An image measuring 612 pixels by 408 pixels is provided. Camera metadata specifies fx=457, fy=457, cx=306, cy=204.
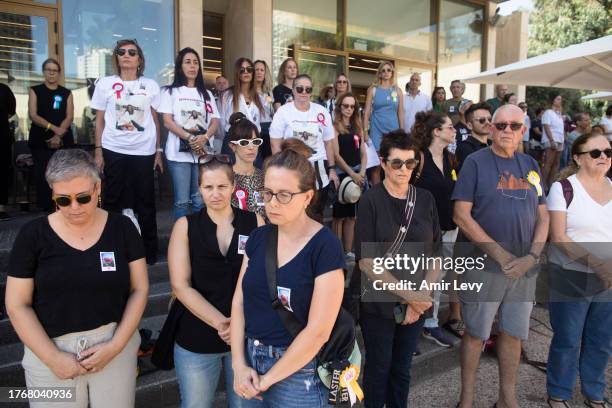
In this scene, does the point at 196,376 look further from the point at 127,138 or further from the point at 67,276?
the point at 127,138

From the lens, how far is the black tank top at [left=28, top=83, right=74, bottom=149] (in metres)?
5.39

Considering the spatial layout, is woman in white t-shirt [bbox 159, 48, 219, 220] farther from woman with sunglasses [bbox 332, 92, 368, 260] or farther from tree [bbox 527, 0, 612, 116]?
tree [bbox 527, 0, 612, 116]

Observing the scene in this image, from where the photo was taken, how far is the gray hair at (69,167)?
217cm

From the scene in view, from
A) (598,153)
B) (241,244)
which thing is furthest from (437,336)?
(241,244)

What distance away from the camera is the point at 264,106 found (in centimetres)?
543

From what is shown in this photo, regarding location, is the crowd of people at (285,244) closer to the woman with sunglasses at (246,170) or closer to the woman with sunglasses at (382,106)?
the woman with sunglasses at (246,170)

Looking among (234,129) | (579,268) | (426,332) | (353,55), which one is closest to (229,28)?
(353,55)

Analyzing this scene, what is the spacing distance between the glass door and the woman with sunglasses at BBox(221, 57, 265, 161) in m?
3.27

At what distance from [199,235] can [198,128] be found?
244 cm

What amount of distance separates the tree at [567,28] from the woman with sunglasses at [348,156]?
1953cm

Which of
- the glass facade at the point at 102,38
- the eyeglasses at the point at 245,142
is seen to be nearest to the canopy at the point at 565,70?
the eyeglasses at the point at 245,142

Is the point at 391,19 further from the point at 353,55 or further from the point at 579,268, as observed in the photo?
the point at 579,268

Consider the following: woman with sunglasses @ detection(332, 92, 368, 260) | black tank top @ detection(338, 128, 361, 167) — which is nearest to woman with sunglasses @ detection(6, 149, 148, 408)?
woman with sunglasses @ detection(332, 92, 368, 260)

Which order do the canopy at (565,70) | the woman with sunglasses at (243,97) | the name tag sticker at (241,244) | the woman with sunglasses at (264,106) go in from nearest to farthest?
the name tag sticker at (241,244) → the canopy at (565,70) → the woman with sunglasses at (243,97) → the woman with sunglasses at (264,106)
